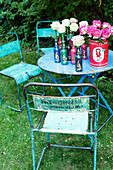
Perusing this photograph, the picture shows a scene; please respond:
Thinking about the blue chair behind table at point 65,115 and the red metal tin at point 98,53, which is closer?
the blue chair behind table at point 65,115

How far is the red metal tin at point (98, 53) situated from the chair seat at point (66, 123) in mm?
692

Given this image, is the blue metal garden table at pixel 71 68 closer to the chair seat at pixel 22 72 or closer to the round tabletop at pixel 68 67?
the round tabletop at pixel 68 67

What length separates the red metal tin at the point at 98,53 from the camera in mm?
2471

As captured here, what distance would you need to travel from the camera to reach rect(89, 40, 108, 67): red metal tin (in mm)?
2471

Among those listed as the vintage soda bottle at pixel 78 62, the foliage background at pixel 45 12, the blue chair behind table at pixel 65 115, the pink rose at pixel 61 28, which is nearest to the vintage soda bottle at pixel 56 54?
the pink rose at pixel 61 28

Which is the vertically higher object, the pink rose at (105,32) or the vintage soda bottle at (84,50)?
the pink rose at (105,32)

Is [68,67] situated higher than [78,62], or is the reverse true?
[78,62]

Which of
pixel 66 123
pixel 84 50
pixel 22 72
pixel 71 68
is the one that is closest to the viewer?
pixel 66 123

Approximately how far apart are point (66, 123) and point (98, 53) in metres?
0.90

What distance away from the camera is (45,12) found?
541 cm

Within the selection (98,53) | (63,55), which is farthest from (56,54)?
(98,53)

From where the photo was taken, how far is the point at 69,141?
2.73 meters

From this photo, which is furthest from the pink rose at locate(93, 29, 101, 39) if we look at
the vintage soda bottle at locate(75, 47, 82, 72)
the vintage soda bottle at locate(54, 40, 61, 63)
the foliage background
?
the foliage background

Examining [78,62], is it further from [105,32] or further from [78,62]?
[105,32]
